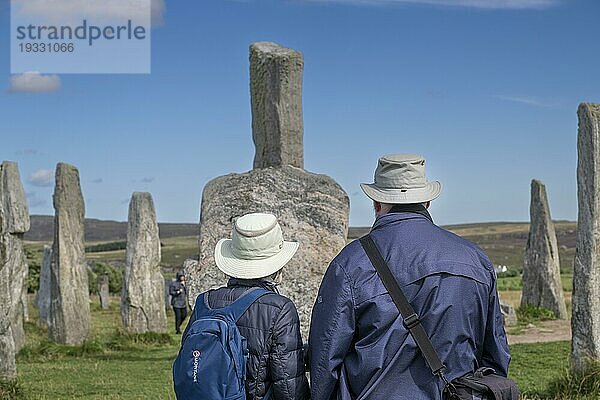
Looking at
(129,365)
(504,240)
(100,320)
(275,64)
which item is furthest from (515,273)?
(504,240)

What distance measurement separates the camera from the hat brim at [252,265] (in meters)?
4.83

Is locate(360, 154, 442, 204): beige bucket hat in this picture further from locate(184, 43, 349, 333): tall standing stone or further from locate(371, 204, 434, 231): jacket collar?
locate(184, 43, 349, 333): tall standing stone

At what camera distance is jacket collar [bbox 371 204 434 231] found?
4.51 m

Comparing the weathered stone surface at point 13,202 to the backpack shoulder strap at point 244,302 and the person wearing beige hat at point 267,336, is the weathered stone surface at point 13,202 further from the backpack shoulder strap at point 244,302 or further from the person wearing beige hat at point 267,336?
the backpack shoulder strap at point 244,302

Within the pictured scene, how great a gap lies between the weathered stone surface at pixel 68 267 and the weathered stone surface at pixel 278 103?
371 inches

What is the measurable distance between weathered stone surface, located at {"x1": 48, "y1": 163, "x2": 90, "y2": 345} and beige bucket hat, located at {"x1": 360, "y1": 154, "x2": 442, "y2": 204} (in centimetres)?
1340

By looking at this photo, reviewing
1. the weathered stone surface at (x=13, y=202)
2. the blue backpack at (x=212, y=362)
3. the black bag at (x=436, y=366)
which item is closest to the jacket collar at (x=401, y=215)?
the black bag at (x=436, y=366)

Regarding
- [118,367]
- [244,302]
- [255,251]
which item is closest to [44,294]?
[118,367]

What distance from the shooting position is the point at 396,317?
13.9 feet

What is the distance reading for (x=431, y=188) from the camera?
464 centimetres

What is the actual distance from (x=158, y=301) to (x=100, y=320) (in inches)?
153

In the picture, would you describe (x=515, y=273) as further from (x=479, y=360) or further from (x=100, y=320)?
(x=479, y=360)

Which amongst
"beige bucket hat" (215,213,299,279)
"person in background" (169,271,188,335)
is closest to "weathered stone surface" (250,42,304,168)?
"beige bucket hat" (215,213,299,279)

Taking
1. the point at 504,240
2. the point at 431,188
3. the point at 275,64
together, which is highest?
the point at 275,64
